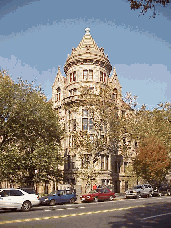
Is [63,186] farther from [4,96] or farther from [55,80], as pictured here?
[55,80]

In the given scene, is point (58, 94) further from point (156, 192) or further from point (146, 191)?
point (156, 192)

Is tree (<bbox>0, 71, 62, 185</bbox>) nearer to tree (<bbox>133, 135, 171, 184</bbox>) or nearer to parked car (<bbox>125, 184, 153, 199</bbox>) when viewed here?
parked car (<bbox>125, 184, 153, 199</bbox>)

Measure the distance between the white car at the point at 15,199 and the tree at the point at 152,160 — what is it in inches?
1001

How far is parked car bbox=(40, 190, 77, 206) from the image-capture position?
28706 mm

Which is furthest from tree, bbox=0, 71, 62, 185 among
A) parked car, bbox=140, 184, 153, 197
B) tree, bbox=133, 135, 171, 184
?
tree, bbox=133, 135, 171, 184

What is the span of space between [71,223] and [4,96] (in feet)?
68.5

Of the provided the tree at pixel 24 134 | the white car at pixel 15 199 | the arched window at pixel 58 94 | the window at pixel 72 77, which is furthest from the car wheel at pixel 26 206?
the arched window at pixel 58 94

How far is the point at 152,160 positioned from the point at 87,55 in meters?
20.8

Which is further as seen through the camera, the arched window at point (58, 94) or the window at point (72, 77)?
the arched window at point (58, 94)

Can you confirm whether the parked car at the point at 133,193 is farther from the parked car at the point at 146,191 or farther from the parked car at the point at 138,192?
the parked car at the point at 146,191

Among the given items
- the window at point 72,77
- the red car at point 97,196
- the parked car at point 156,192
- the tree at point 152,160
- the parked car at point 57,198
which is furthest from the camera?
the window at point 72,77

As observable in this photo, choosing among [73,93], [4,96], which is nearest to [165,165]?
[73,93]

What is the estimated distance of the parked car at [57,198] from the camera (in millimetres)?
28706

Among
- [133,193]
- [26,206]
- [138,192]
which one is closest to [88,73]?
[138,192]
